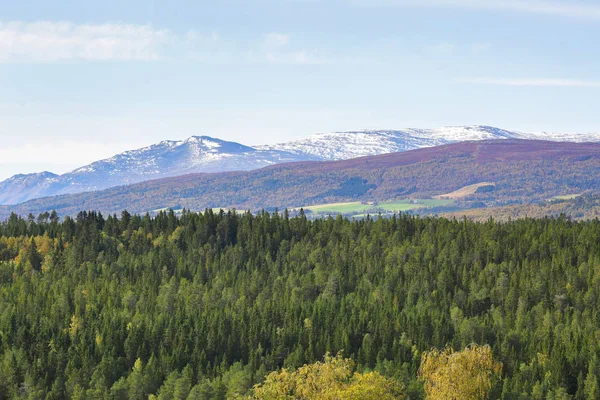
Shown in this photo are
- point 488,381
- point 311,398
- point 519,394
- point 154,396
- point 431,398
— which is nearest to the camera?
point 311,398

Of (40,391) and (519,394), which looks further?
(40,391)

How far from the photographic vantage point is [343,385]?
429 feet

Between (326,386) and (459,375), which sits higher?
(326,386)

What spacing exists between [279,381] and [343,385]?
10.6m

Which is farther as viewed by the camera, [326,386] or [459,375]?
[459,375]

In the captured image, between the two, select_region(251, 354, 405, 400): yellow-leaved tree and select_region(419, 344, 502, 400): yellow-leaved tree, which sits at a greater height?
select_region(251, 354, 405, 400): yellow-leaved tree

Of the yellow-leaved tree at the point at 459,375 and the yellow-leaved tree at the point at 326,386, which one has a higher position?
the yellow-leaved tree at the point at 326,386

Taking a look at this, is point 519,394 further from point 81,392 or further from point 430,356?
point 81,392

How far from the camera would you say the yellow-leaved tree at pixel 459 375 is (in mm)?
144125

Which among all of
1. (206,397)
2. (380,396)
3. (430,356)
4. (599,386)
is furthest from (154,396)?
(599,386)

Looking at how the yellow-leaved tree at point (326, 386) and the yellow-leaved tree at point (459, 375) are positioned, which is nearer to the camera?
the yellow-leaved tree at point (326, 386)

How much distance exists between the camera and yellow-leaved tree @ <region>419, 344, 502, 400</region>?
473ft

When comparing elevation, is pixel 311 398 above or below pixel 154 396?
above

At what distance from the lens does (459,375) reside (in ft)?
483
